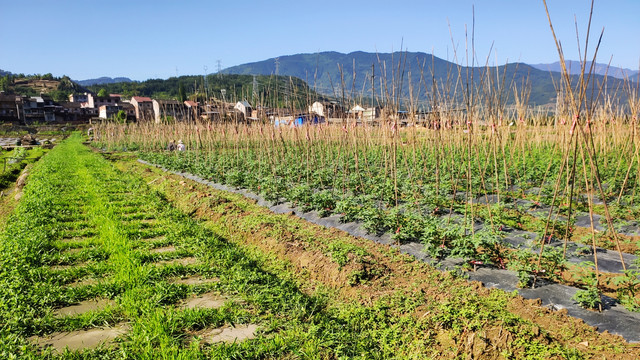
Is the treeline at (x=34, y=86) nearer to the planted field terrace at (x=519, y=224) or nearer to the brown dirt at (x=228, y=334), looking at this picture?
the planted field terrace at (x=519, y=224)

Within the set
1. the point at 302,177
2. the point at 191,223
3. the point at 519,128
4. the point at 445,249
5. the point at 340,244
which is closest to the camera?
the point at 445,249

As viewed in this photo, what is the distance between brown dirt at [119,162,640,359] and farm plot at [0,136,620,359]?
20 millimetres

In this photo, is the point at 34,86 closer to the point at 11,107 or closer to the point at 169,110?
the point at 11,107

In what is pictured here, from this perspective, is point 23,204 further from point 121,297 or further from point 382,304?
point 382,304

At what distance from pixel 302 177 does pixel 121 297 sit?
A: 23.4ft

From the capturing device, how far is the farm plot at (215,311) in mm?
2809

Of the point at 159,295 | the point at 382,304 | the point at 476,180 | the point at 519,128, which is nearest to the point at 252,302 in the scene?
the point at 159,295

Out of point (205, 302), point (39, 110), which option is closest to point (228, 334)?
point (205, 302)

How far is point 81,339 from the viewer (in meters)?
3.02

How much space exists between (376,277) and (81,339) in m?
3.10

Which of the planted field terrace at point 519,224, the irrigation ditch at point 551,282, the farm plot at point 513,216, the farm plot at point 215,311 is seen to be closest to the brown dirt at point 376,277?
the farm plot at point 215,311

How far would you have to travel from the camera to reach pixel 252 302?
356cm

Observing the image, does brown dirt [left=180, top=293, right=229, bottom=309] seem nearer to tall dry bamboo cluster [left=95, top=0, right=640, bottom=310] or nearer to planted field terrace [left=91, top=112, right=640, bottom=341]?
planted field terrace [left=91, top=112, right=640, bottom=341]

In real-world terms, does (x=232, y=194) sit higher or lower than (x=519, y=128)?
lower
